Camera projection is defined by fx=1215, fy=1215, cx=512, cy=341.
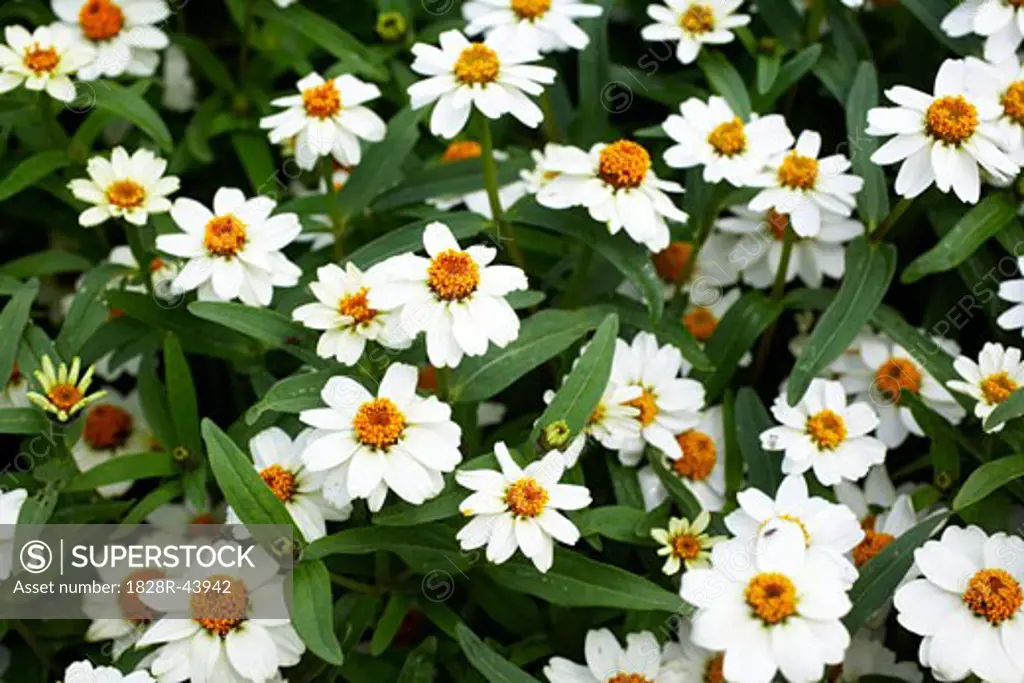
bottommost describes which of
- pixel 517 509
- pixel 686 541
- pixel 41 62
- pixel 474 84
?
pixel 686 541

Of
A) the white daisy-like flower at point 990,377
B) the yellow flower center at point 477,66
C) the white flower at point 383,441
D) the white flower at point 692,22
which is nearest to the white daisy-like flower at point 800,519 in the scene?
the white daisy-like flower at point 990,377

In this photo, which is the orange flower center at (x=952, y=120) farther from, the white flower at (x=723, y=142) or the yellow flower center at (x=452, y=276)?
the yellow flower center at (x=452, y=276)

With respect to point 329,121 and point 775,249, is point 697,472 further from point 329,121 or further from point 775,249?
point 329,121

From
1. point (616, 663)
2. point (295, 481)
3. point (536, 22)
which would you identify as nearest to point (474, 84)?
point (536, 22)

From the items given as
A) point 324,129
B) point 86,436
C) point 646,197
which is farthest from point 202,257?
point 646,197

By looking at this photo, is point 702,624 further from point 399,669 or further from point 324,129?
point 324,129

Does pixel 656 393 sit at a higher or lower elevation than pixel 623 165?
lower

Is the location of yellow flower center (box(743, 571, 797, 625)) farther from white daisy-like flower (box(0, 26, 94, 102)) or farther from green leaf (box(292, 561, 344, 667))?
white daisy-like flower (box(0, 26, 94, 102))

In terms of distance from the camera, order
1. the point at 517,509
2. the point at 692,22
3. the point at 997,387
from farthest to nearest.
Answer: the point at 692,22 → the point at 997,387 → the point at 517,509
